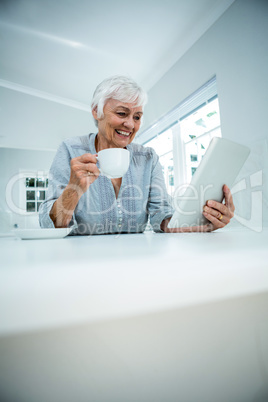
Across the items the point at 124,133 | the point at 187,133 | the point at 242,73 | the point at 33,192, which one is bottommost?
the point at 33,192

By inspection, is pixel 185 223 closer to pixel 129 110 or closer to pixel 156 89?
pixel 129 110

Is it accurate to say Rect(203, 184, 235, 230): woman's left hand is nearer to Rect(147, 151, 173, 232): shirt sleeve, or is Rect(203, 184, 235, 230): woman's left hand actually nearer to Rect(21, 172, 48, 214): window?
Rect(147, 151, 173, 232): shirt sleeve

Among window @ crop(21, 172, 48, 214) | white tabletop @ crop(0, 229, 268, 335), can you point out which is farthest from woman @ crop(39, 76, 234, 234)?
window @ crop(21, 172, 48, 214)

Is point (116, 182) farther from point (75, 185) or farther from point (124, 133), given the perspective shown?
point (75, 185)

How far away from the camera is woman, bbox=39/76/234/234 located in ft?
3.38

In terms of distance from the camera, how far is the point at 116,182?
4.00 ft

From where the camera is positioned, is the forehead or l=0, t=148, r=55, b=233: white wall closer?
the forehead

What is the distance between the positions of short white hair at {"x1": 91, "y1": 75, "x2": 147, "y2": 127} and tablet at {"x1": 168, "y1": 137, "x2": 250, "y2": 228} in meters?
0.70

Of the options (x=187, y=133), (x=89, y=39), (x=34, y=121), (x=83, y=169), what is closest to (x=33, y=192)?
(x=34, y=121)

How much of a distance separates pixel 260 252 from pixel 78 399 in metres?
0.20

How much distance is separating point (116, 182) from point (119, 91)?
1.60ft

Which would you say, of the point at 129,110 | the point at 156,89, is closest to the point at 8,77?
the point at 156,89

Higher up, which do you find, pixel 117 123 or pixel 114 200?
pixel 117 123

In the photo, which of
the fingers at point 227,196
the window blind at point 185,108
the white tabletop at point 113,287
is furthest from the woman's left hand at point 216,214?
the window blind at point 185,108
